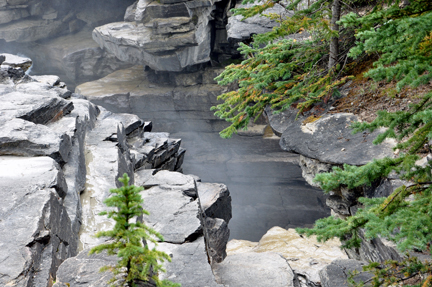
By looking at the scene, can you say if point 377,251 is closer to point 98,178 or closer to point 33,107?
point 98,178

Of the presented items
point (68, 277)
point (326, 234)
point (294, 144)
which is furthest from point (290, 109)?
point (68, 277)

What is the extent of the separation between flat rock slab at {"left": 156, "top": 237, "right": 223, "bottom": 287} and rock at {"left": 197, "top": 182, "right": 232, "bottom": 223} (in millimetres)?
2714

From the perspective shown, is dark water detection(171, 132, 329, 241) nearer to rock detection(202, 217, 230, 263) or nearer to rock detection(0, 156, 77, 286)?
rock detection(202, 217, 230, 263)

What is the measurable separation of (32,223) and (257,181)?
1335cm

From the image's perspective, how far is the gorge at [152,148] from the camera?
479 centimetres

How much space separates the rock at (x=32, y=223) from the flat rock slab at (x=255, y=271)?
242cm

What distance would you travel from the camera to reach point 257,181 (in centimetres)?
1677

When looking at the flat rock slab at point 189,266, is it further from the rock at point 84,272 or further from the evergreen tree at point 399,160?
the evergreen tree at point 399,160

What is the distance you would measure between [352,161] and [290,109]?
7.41 feet

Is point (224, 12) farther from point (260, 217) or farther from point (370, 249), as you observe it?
point (370, 249)

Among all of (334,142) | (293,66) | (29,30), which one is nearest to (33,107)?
(293,66)

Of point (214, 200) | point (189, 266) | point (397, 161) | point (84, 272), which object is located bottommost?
point (214, 200)

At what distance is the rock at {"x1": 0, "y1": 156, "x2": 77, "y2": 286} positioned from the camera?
12.3 feet

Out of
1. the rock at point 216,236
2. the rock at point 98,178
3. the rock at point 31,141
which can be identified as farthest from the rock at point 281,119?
the rock at point 31,141
